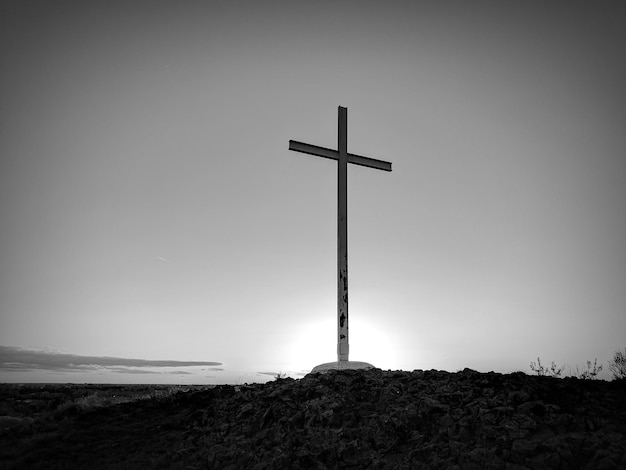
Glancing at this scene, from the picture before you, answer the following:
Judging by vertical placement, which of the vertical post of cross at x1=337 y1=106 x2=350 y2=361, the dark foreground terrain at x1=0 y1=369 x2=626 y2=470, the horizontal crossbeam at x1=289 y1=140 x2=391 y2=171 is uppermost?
the horizontal crossbeam at x1=289 y1=140 x2=391 y2=171

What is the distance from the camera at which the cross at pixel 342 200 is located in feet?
44.2

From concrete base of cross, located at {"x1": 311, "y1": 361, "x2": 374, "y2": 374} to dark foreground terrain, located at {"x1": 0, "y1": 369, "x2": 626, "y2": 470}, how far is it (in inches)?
22.6

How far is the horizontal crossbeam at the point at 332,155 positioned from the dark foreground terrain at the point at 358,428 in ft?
20.8

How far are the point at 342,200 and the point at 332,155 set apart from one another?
1.48 m

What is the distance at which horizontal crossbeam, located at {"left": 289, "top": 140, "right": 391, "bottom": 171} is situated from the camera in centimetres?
1473

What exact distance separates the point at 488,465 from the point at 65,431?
9.59m

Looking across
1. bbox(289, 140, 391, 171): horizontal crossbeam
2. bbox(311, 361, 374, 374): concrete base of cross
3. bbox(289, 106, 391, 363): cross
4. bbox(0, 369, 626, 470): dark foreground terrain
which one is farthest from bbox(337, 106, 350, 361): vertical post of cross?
bbox(0, 369, 626, 470): dark foreground terrain

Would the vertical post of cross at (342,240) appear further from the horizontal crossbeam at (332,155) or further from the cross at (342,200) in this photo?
the horizontal crossbeam at (332,155)

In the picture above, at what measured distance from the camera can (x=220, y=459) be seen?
919cm

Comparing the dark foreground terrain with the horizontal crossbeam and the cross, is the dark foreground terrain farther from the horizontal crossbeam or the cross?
the horizontal crossbeam

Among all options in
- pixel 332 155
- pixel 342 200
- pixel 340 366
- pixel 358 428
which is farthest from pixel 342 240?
pixel 358 428

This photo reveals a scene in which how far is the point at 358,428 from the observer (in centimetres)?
902

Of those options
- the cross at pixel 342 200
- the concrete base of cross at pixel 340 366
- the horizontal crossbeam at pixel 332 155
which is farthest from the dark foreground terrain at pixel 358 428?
the horizontal crossbeam at pixel 332 155

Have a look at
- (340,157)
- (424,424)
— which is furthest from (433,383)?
(340,157)
